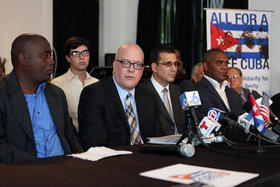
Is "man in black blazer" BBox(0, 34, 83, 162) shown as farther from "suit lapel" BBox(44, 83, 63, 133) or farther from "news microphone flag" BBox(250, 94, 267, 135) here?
"news microphone flag" BBox(250, 94, 267, 135)

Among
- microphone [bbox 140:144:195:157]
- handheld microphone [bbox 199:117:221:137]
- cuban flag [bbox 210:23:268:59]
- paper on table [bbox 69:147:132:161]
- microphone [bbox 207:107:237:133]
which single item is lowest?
paper on table [bbox 69:147:132:161]

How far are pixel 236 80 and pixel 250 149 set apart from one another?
122 inches

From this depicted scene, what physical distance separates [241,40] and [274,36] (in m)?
1.14

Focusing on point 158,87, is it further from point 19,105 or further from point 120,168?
point 120,168

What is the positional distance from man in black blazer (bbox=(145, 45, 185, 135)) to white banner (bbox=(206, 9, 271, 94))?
7.45 feet

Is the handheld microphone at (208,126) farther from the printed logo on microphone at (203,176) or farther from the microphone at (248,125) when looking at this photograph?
the printed logo on microphone at (203,176)

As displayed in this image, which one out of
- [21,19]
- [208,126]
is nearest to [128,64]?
[208,126]

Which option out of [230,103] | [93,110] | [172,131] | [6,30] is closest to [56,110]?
[93,110]

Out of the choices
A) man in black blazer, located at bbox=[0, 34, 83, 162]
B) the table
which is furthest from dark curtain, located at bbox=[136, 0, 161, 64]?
the table

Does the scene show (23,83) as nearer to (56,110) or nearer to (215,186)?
(56,110)

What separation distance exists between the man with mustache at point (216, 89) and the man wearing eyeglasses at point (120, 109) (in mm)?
885

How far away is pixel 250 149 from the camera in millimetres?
2129

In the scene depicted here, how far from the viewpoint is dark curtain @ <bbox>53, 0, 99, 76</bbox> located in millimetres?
7031

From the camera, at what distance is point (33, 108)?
2.47 meters
